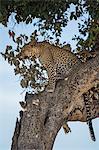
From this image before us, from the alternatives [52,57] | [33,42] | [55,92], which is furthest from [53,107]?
[33,42]

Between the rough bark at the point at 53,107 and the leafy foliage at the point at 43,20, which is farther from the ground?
the leafy foliage at the point at 43,20

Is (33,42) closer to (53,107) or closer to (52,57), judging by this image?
(52,57)

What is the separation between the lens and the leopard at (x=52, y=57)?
22.0 ft

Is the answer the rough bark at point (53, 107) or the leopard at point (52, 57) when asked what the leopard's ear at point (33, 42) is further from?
the rough bark at point (53, 107)

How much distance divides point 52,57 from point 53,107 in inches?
51.7

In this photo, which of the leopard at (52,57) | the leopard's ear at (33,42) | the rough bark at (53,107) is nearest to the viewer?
the rough bark at (53,107)

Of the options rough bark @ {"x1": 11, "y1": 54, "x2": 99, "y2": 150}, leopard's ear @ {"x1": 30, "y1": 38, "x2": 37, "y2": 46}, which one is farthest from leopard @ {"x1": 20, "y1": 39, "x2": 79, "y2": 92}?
rough bark @ {"x1": 11, "y1": 54, "x2": 99, "y2": 150}

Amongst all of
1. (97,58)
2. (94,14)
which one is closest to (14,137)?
(97,58)

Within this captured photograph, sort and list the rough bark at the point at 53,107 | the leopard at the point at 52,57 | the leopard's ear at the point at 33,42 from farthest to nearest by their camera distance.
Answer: the leopard's ear at the point at 33,42 → the leopard at the point at 52,57 → the rough bark at the point at 53,107

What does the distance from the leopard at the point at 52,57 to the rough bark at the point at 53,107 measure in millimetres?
314

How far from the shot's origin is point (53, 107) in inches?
235

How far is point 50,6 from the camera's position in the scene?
6.24 metres

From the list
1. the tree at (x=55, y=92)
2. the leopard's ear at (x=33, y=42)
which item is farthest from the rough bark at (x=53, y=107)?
the leopard's ear at (x=33, y=42)

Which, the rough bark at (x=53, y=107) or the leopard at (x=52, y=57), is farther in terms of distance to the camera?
the leopard at (x=52, y=57)
